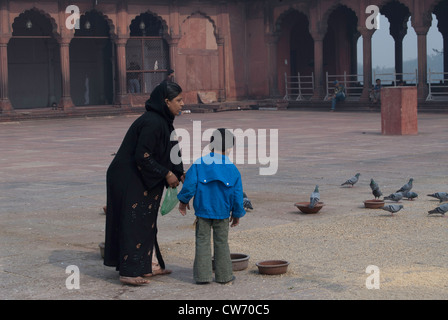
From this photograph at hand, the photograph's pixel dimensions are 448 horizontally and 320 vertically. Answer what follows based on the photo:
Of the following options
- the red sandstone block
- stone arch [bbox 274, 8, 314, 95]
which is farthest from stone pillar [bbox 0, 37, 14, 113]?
the red sandstone block

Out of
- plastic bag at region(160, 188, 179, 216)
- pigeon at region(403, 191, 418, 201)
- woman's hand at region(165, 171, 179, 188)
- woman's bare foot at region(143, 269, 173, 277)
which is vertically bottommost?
woman's bare foot at region(143, 269, 173, 277)

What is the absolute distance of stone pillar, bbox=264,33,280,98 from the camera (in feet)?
110

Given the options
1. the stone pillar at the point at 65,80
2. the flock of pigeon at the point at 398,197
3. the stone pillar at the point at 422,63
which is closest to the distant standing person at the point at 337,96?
the stone pillar at the point at 422,63

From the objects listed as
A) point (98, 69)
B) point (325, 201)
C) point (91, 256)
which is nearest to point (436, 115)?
point (98, 69)

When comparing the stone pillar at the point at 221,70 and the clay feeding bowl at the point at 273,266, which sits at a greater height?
the stone pillar at the point at 221,70

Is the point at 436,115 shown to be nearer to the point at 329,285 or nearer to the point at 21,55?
the point at 21,55

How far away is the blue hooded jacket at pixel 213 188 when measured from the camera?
6.14 m

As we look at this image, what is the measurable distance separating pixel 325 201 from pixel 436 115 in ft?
55.3

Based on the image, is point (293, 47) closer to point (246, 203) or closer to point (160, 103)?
point (246, 203)

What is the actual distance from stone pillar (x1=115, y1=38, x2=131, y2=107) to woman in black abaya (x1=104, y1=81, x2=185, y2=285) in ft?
80.1

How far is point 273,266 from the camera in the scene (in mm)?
6164

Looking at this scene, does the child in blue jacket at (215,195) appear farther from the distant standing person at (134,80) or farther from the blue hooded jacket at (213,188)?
the distant standing person at (134,80)

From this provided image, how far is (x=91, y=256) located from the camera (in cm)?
710

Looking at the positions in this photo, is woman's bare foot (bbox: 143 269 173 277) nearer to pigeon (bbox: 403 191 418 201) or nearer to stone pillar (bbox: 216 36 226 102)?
pigeon (bbox: 403 191 418 201)
